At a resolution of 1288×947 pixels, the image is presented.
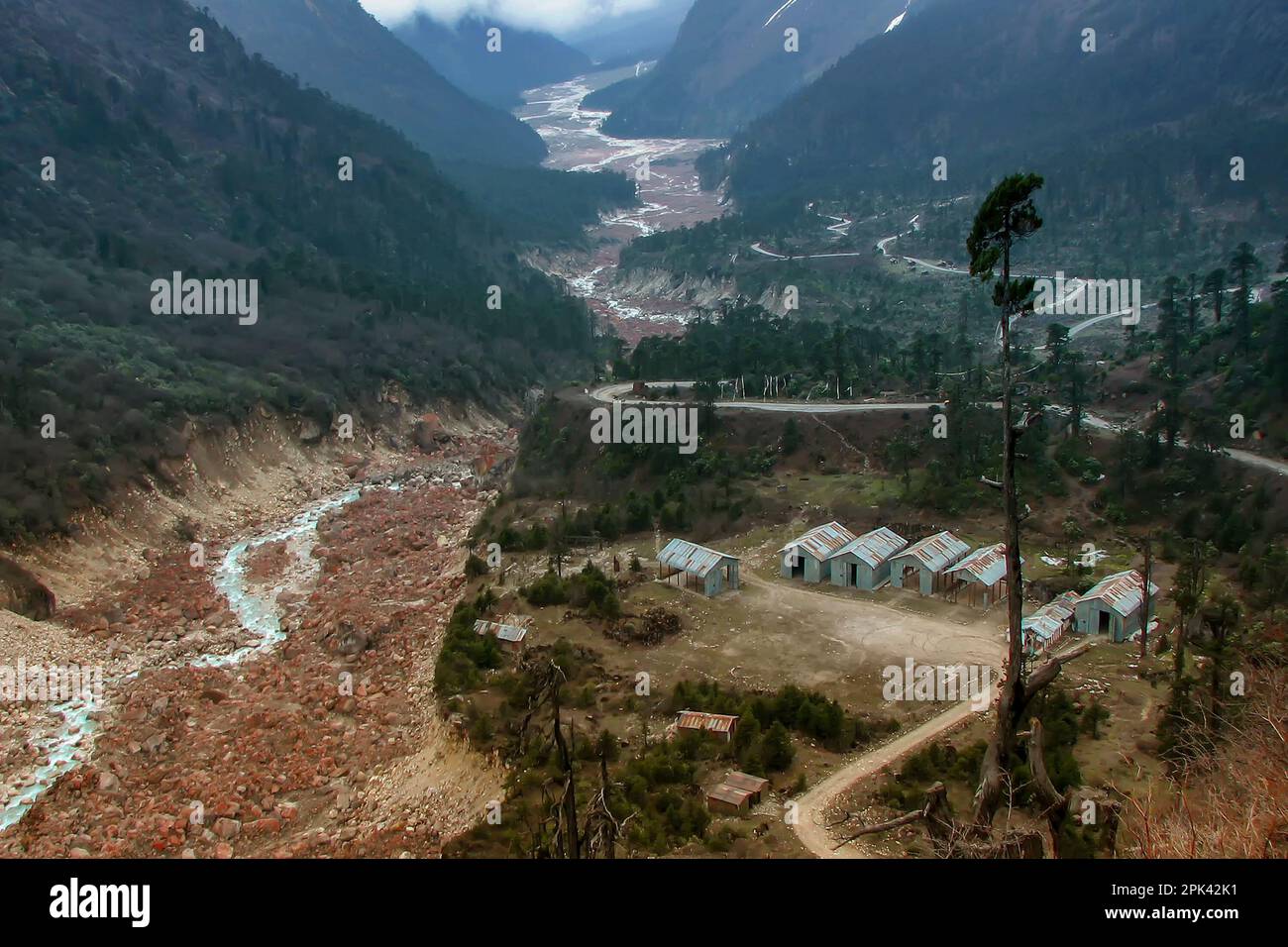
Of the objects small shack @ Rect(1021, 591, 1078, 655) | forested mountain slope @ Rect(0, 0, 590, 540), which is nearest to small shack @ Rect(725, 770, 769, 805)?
small shack @ Rect(1021, 591, 1078, 655)

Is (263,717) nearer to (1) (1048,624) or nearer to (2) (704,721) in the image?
(2) (704,721)

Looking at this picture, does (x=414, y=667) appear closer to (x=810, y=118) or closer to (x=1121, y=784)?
(x=1121, y=784)

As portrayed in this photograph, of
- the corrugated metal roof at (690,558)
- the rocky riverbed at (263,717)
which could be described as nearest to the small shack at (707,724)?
the rocky riverbed at (263,717)

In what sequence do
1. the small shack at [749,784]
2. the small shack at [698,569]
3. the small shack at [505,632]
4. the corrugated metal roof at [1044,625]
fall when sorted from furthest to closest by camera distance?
the small shack at [698,569], the small shack at [505,632], the corrugated metal roof at [1044,625], the small shack at [749,784]

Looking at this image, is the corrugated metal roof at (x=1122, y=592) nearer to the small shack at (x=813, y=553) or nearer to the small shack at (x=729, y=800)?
the small shack at (x=813, y=553)

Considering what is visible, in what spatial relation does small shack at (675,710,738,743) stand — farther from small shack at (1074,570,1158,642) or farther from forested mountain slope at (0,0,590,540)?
forested mountain slope at (0,0,590,540)

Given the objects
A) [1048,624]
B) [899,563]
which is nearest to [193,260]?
[899,563]

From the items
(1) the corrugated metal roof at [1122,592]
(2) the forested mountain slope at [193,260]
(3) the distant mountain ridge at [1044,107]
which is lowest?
(1) the corrugated metal roof at [1122,592]
